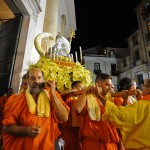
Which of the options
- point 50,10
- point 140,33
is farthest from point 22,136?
point 140,33

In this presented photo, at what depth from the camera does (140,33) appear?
3012cm

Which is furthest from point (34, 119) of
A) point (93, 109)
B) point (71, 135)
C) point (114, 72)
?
point (114, 72)

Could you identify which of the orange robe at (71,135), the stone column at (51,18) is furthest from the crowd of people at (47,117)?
the stone column at (51,18)

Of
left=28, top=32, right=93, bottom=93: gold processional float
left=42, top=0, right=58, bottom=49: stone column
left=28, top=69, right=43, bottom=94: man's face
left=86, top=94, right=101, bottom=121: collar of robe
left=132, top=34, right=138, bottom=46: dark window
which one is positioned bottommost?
left=86, top=94, right=101, bottom=121: collar of robe

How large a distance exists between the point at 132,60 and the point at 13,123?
107ft

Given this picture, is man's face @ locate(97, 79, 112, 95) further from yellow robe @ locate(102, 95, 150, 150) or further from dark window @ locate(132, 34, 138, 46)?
dark window @ locate(132, 34, 138, 46)

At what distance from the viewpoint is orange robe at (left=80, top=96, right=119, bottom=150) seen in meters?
3.15

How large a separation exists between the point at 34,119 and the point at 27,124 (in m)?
0.11

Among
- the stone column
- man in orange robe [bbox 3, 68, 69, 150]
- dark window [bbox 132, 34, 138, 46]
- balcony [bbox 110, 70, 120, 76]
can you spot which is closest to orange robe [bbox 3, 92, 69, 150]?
man in orange robe [bbox 3, 68, 69, 150]

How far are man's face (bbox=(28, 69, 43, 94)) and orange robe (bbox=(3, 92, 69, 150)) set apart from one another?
0.79 ft

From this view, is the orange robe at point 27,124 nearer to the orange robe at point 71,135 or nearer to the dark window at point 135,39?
the orange robe at point 71,135

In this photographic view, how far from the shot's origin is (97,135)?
314cm

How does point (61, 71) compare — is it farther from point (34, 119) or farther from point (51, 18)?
point (51, 18)

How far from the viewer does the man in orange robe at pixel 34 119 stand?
2361 millimetres
